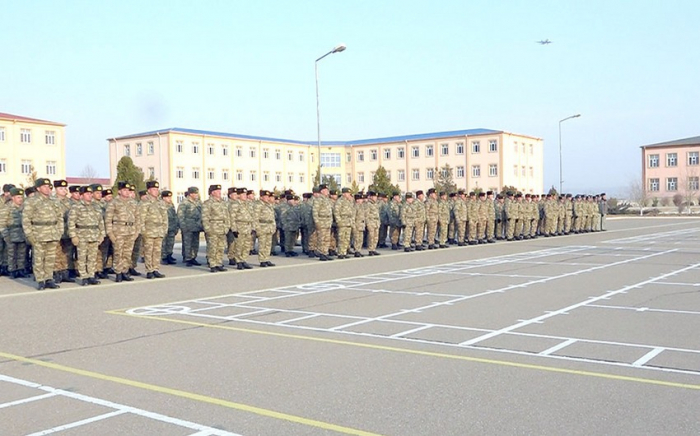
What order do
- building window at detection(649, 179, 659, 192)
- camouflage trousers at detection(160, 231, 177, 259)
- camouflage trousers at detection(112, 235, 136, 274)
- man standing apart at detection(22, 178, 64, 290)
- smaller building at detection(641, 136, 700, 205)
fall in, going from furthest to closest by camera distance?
building window at detection(649, 179, 659, 192)
smaller building at detection(641, 136, 700, 205)
camouflage trousers at detection(160, 231, 177, 259)
camouflage trousers at detection(112, 235, 136, 274)
man standing apart at detection(22, 178, 64, 290)

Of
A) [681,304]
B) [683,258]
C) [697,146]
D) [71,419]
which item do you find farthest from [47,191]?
[697,146]

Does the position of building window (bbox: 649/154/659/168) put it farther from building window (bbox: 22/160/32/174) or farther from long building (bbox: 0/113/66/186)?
building window (bbox: 22/160/32/174)

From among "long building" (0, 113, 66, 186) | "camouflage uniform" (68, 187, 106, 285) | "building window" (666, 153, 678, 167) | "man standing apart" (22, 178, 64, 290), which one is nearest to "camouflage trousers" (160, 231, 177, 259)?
"camouflage uniform" (68, 187, 106, 285)

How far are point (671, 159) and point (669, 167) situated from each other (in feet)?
3.42

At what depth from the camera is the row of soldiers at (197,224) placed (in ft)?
44.9

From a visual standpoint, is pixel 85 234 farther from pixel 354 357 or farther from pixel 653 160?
pixel 653 160

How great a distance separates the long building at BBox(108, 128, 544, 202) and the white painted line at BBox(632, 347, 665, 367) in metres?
63.0

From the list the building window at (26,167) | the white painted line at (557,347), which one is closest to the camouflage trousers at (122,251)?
the white painted line at (557,347)

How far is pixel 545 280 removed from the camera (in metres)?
14.0

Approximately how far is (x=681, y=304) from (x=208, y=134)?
67.0 metres

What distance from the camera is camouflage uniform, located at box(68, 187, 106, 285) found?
13.6m

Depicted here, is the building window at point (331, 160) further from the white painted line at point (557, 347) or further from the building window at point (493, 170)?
the white painted line at point (557, 347)

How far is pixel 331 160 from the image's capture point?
90.4 meters

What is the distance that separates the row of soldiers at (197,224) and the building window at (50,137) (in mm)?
47262
